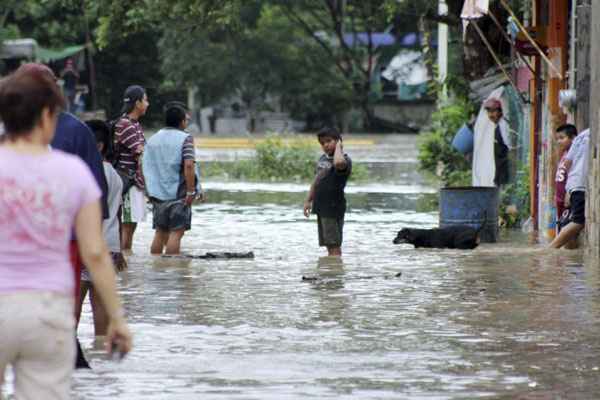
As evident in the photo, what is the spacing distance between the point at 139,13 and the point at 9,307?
70.0 ft

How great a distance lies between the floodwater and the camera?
8.20 metres

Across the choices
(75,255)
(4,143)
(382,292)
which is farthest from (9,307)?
(382,292)

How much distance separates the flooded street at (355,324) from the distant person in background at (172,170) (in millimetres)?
500

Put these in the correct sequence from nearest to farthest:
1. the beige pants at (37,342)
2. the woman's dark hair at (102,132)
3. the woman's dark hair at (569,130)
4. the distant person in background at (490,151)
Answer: the beige pants at (37,342), the woman's dark hair at (102,132), the woman's dark hair at (569,130), the distant person in background at (490,151)

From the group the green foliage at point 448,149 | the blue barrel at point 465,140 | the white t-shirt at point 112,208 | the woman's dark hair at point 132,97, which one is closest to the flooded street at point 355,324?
the white t-shirt at point 112,208

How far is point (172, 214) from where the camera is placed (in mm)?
15328

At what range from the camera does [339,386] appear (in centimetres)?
809

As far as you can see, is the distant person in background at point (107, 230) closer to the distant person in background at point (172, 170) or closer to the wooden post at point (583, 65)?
the distant person in background at point (172, 170)

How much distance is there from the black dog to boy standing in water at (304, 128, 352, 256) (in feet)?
5.22

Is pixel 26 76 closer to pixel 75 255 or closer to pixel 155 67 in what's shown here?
pixel 75 255

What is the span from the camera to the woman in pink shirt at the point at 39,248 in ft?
17.0

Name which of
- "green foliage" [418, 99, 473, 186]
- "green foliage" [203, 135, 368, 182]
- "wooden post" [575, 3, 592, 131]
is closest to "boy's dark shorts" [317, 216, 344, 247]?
"wooden post" [575, 3, 592, 131]

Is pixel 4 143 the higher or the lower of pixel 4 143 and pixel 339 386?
the higher

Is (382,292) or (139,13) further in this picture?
(139,13)
